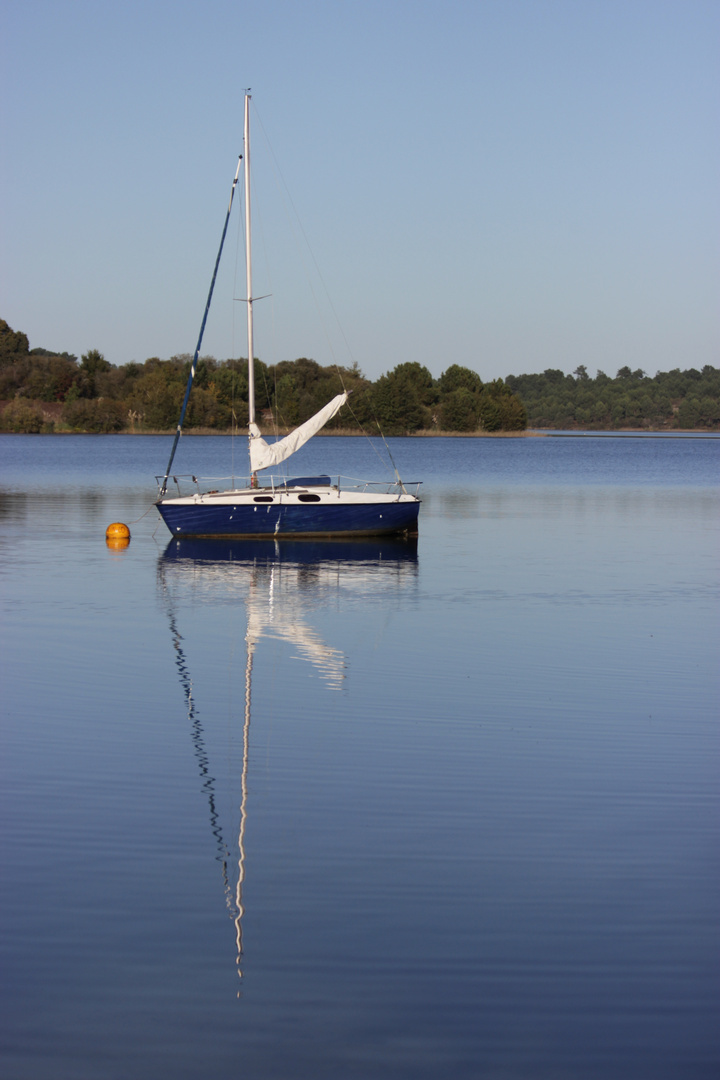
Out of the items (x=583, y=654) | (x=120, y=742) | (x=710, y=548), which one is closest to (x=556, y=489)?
(x=710, y=548)

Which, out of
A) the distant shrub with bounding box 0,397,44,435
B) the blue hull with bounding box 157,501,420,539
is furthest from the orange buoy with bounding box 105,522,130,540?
the distant shrub with bounding box 0,397,44,435

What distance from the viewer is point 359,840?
A: 9586 millimetres

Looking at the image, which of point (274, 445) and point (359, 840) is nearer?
point (359, 840)

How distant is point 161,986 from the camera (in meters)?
7.04

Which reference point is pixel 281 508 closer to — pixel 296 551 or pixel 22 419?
pixel 296 551

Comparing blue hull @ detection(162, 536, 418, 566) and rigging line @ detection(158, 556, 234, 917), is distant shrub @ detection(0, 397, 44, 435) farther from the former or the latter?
rigging line @ detection(158, 556, 234, 917)

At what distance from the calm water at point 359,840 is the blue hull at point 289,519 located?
10.8 metres

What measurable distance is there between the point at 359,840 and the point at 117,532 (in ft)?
89.6

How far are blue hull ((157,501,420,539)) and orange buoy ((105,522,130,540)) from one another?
1720mm

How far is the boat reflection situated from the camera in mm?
11672

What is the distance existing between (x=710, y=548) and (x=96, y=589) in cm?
1817

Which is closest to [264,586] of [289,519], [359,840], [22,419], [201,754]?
[289,519]

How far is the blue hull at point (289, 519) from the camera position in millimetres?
34188

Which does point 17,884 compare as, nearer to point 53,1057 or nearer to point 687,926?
point 53,1057
